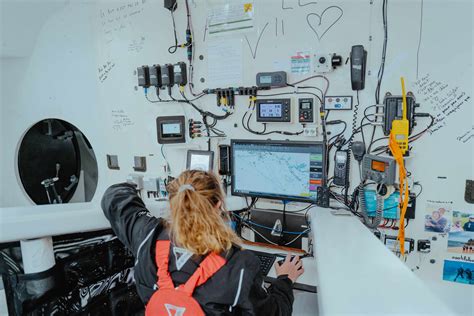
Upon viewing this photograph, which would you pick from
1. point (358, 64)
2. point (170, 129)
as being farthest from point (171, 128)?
point (358, 64)

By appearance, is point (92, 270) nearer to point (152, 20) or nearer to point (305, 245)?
point (305, 245)

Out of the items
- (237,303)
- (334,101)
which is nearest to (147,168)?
(334,101)

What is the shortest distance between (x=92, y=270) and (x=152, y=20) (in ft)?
5.83

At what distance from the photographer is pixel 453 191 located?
5.32ft

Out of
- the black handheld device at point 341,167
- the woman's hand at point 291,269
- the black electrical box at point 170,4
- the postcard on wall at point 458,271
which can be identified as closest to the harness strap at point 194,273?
the woman's hand at point 291,269

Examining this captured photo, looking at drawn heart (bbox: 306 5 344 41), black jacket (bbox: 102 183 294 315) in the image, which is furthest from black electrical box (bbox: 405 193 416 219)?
drawn heart (bbox: 306 5 344 41)

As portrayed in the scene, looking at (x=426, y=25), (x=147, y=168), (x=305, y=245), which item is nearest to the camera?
(x=426, y=25)

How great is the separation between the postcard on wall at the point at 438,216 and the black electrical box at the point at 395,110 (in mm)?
408

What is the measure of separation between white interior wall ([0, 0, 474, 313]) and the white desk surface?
2.17 feet

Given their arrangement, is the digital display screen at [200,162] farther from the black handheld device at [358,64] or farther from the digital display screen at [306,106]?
the black handheld device at [358,64]

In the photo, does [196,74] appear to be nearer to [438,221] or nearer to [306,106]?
[306,106]

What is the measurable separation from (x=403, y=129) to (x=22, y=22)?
3006 mm

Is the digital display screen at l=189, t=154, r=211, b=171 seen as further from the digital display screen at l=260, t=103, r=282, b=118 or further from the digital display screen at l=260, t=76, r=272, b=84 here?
the digital display screen at l=260, t=76, r=272, b=84

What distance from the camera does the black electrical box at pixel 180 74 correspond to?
216cm
